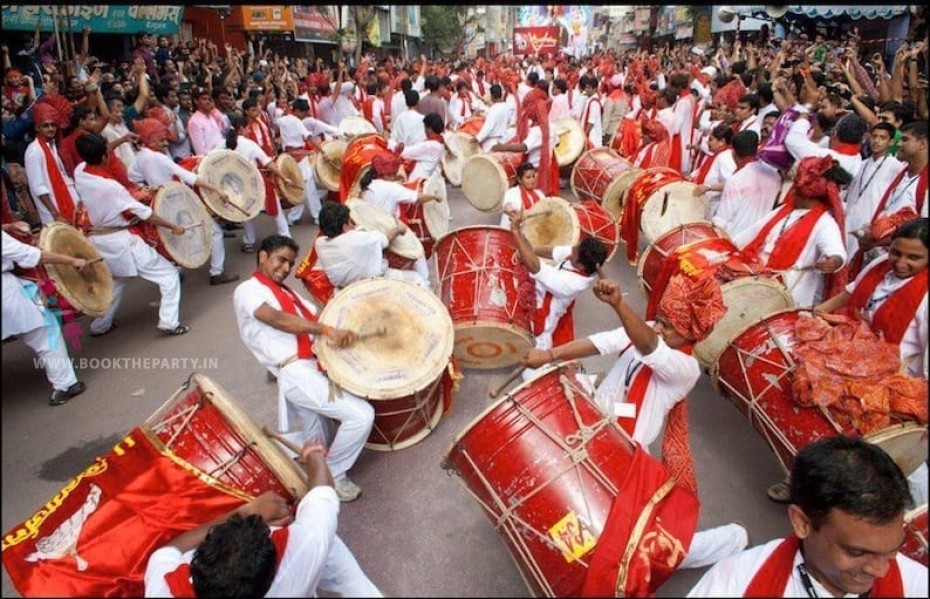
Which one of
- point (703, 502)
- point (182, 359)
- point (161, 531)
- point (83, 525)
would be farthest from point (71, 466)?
point (703, 502)

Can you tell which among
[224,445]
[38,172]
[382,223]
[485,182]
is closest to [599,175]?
[485,182]

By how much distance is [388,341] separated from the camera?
329 centimetres

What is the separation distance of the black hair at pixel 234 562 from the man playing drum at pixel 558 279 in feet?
6.93

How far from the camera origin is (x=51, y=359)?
4.19m

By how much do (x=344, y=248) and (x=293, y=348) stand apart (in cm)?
97

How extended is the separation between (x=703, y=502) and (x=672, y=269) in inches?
62.9

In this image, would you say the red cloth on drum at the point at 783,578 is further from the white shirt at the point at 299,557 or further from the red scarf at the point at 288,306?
the red scarf at the point at 288,306

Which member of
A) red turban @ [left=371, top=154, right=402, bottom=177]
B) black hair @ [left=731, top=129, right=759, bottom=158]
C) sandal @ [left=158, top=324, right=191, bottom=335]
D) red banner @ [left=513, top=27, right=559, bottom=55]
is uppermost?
red banner @ [left=513, top=27, right=559, bottom=55]

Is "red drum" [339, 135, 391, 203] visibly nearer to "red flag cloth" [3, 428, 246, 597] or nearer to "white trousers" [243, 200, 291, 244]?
"white trousers" [243, 200, 291, 244]

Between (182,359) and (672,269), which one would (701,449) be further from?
(182,359)

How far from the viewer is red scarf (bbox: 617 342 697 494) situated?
2.81 meters

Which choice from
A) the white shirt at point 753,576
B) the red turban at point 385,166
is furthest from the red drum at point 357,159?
the white shirt at point 753,576

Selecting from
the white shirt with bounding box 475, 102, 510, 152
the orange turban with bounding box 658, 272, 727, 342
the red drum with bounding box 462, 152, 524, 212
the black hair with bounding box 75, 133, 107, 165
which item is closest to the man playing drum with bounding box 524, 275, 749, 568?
the orange turban with bounding box 658, 272, 727, 342

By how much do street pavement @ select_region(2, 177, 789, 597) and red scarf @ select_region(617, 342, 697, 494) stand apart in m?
0.53
